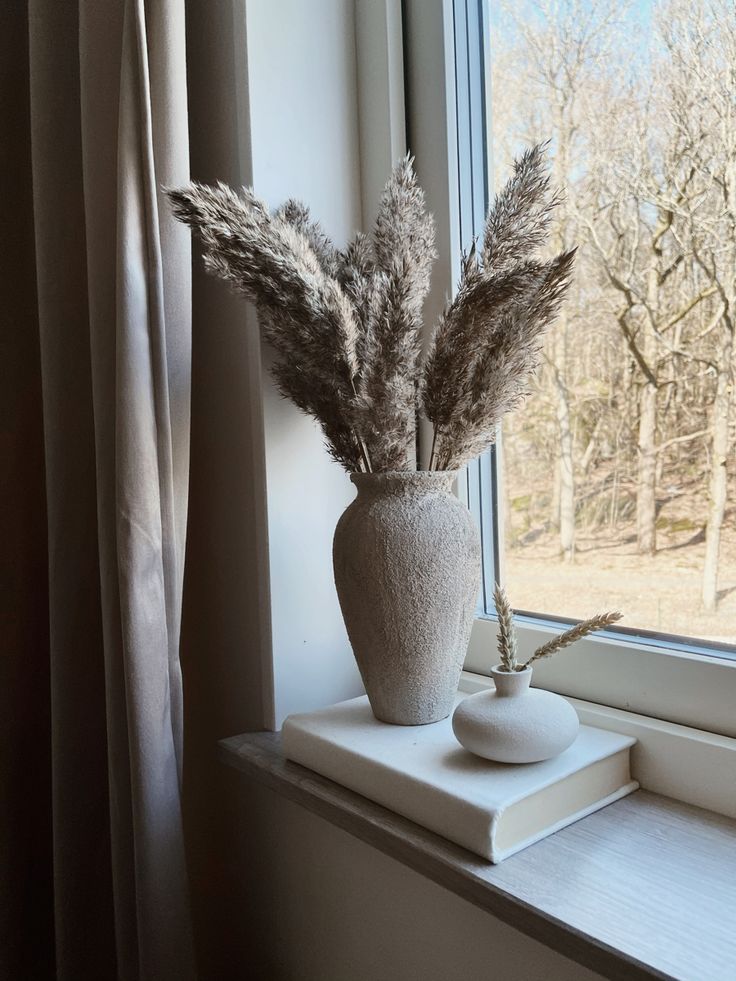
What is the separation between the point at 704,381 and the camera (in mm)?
761

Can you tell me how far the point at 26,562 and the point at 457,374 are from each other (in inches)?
29.5

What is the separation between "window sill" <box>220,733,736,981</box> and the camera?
1.76 feet

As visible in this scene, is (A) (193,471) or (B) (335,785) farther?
(A) (193,471)

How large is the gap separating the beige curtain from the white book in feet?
0.64

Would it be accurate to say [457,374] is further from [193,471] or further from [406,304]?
[193,471]

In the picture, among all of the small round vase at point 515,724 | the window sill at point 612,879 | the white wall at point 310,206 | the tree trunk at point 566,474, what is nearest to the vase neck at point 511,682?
the small round vase at point 515,724

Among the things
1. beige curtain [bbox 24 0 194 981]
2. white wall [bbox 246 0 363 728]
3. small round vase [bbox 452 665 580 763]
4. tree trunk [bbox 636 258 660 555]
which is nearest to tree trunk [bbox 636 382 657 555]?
tree trunk [bbox 636 258 660 555]

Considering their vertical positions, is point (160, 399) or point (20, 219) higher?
point (20, 219)

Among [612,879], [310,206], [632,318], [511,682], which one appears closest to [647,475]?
[632,318]

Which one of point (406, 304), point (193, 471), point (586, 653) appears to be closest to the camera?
point (406, 304)

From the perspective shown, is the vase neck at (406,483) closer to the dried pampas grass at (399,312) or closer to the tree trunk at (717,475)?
the dried pampas grass at (399,312)

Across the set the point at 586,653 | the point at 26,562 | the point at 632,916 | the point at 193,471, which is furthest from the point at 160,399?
the point at 632,916

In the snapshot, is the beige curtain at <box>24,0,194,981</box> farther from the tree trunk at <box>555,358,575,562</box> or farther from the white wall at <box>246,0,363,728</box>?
the tree trunk at <box>555,358,575,562</box>

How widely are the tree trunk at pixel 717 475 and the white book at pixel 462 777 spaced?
7.0 inches
